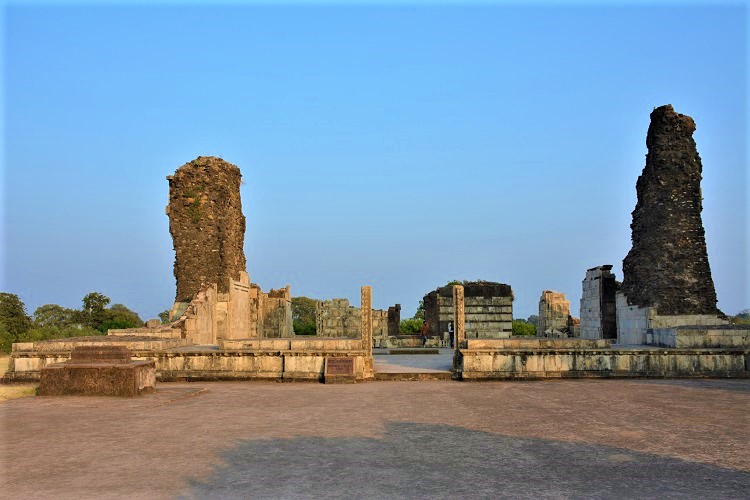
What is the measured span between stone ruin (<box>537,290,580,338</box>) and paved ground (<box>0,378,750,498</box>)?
62.5 ft

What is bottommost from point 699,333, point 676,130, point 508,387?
point 508,387

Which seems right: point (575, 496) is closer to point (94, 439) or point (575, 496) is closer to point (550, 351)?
point (94, 439)

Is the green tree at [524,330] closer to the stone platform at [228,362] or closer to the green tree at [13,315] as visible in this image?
the stone platform at [228,362]

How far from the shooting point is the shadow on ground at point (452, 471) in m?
5.49

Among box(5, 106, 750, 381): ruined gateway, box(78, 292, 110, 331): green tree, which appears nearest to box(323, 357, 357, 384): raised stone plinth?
box(5, 106, 750, 381): ruined gateway

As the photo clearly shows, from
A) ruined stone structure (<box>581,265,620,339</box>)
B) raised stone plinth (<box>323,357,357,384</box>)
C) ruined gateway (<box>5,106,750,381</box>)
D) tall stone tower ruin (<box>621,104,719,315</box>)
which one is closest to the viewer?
raised stone plinth (<box>323,357,357,384</box>)

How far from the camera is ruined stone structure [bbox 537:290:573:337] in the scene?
31.2m

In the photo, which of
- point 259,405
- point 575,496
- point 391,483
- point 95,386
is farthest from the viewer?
point 95,386

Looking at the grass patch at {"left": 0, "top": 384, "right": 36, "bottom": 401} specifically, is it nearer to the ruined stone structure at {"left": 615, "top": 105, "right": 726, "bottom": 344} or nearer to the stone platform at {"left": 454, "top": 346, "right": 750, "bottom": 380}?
the stone platform at {"left": 454, "top": 346, "right": 750, "bottom": 380}

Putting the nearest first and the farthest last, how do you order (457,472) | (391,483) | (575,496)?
(575,496)
(391,483)
(457,472)

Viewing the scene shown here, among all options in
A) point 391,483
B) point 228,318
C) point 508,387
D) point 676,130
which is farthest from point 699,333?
point 228,318

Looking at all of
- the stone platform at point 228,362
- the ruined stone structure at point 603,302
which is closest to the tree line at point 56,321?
the stone platform at point 228,362

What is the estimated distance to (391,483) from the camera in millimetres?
5777

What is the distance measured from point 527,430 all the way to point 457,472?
2.59 m
